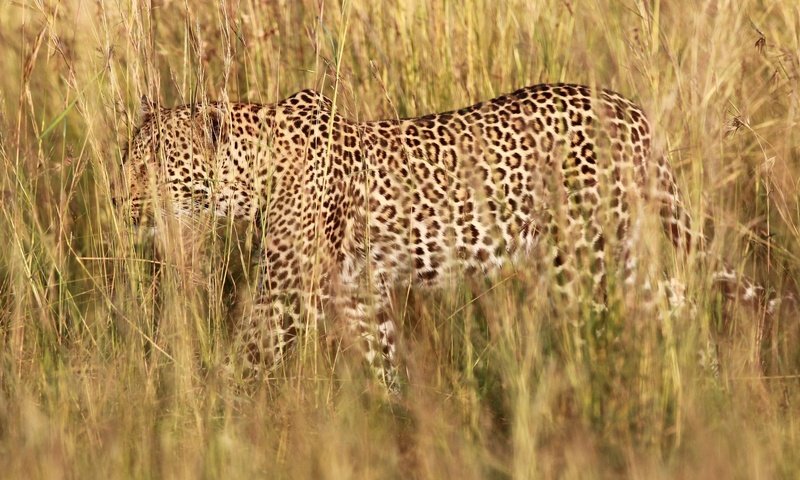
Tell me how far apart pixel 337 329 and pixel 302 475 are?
150 centimetres

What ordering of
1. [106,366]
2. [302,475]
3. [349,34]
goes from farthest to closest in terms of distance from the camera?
[349,34] < [106,366] < [302,475]

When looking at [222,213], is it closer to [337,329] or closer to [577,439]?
[337,329]

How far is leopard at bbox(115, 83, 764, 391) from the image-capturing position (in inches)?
189

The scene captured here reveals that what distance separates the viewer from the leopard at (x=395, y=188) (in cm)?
481

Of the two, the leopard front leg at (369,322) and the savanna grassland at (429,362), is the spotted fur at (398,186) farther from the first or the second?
the savanna grassland at (429,362)

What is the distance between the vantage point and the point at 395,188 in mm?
5148

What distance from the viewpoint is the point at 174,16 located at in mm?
6605

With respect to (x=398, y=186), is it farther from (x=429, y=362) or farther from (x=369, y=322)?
(x=429, y=362)

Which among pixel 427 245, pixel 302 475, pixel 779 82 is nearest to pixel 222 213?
pixel 427 245

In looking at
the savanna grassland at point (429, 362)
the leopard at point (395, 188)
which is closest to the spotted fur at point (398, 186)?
the leopard at point (395, 188)

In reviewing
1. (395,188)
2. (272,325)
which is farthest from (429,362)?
(395,188)

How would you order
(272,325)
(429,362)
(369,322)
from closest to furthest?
(429,362) < (272,325) < (369,322)

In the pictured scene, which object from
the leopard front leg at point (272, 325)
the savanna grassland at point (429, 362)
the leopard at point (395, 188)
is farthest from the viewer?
the leopard at point (395, 188)

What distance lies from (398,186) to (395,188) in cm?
2
